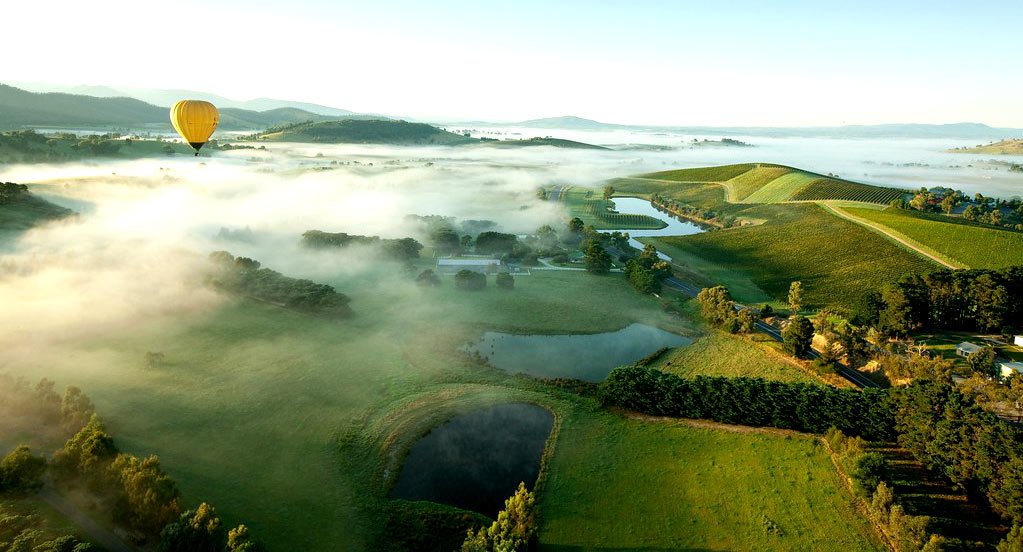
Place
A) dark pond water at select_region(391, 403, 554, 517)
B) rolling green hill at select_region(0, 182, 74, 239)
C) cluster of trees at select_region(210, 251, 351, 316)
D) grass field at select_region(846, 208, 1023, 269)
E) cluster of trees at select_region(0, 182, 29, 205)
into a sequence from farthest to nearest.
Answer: cluster of trees at select_region(0, 182, 29, 205)
rolling green hill at select_region(0, 182, 74, 239)
grass field at select_region(846, 208, 1023, 269)
cluster of trees at select_region(210, 251, 351, 316)
dark pond water at select_region(391, 403, 554, 517)

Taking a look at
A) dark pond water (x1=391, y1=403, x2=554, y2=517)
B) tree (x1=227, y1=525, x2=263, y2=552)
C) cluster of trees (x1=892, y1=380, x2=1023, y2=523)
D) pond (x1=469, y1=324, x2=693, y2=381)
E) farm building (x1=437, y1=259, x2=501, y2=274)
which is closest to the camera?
tree (x1=227, y1=525, x2=263, y2=552)

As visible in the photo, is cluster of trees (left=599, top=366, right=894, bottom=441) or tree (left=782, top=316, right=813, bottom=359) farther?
tree (left=782, top=316, right=813, bottom=359)

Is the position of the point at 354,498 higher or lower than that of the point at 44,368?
lower

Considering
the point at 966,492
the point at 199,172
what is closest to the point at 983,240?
the point at 966,492

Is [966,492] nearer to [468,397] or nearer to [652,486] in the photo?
[652,486]

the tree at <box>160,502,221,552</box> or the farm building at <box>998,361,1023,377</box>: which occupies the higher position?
the farm building at <box>998,361,1023,377</box>

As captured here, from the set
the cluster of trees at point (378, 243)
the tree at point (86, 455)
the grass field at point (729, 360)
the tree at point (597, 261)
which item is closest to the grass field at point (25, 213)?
the cluster of trees at point (378, 243)

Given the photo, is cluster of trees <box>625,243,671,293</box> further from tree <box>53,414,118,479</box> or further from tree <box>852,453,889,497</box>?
tree <box>53,414,118,479</box>

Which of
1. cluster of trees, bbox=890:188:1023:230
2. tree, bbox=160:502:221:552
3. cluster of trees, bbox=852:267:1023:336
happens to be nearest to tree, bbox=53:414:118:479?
tree, bbox=160:502:221:552
